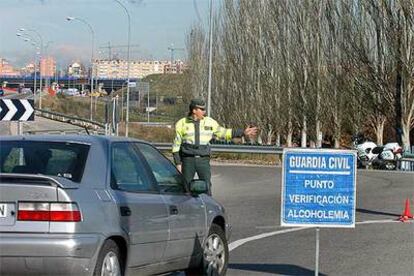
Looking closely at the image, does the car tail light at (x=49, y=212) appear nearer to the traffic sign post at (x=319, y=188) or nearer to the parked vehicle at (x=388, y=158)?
the traffic sign post at (x=319, y=188)

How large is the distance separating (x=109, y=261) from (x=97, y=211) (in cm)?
44

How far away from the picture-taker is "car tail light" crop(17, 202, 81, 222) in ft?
20.2

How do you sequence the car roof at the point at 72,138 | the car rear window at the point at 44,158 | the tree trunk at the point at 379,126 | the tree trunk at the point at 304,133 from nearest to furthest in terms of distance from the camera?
the car rear window at the point at 44,158 < the car roof at the point at 72,138 < the tree trunk at the point at 379,126 < the tree trunk at the point at 304,133

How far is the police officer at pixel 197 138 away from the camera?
1160 cm

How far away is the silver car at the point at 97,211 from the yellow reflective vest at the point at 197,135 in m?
3.13

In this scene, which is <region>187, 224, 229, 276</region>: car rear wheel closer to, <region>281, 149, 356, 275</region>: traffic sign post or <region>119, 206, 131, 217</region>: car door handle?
<region>281, 149, 356, 275</region>: traffic sign post

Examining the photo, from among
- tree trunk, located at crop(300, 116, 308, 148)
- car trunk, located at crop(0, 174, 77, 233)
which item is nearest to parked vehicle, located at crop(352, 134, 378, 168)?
tree trunk, located at crop(300, 116, 308, 148)

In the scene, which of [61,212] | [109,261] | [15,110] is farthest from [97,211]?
[15,110]

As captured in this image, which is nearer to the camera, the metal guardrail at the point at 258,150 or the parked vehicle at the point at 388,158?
the metal guardrail at the point at 258,150

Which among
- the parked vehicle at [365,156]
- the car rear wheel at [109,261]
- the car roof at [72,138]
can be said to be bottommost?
the parked vehicle at [365,156]

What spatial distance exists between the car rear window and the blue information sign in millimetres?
2412

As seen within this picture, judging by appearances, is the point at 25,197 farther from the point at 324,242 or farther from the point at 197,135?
the point at 324,242

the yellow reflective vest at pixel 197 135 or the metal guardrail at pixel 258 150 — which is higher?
the yellow reflective vest at pixel 197 135

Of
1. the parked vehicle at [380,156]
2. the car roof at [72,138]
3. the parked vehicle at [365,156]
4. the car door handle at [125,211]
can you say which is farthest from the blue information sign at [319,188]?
the parked vehicle at [365,156]
